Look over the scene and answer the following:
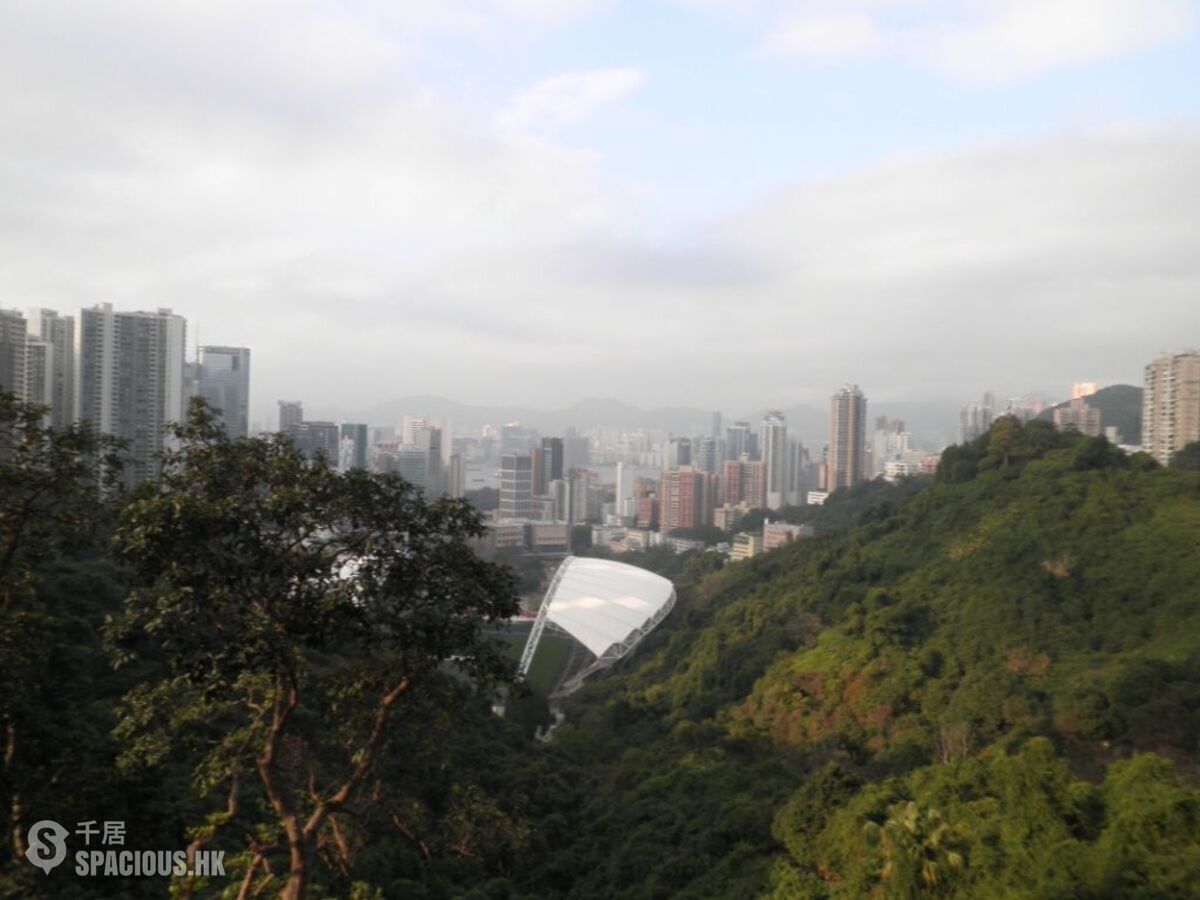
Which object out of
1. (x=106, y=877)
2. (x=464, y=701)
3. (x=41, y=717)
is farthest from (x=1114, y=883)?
(x=41, y=717)

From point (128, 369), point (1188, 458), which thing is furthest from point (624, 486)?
point (128, 369)

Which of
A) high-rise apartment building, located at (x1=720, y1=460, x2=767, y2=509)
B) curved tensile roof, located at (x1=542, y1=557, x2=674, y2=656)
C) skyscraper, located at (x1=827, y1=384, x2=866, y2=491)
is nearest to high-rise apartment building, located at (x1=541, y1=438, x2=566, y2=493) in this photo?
high-rise apartment building, located at (x1=720, y1=460, x2=767, y2=509)

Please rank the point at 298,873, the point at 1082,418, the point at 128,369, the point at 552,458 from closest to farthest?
1. the point at 298,873
2. the point at 128,369
3. the point at 1082,418
4. the point at 552,458

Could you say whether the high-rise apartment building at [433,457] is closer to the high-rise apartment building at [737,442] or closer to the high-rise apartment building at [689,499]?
the high-rise apartment building at [689,499]

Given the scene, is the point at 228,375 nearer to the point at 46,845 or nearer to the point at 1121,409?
the point at 46,845

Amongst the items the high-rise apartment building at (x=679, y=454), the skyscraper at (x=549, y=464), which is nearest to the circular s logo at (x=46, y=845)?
the skyscraper at (x=549, y=464)

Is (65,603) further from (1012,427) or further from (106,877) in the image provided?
(1012,427)
